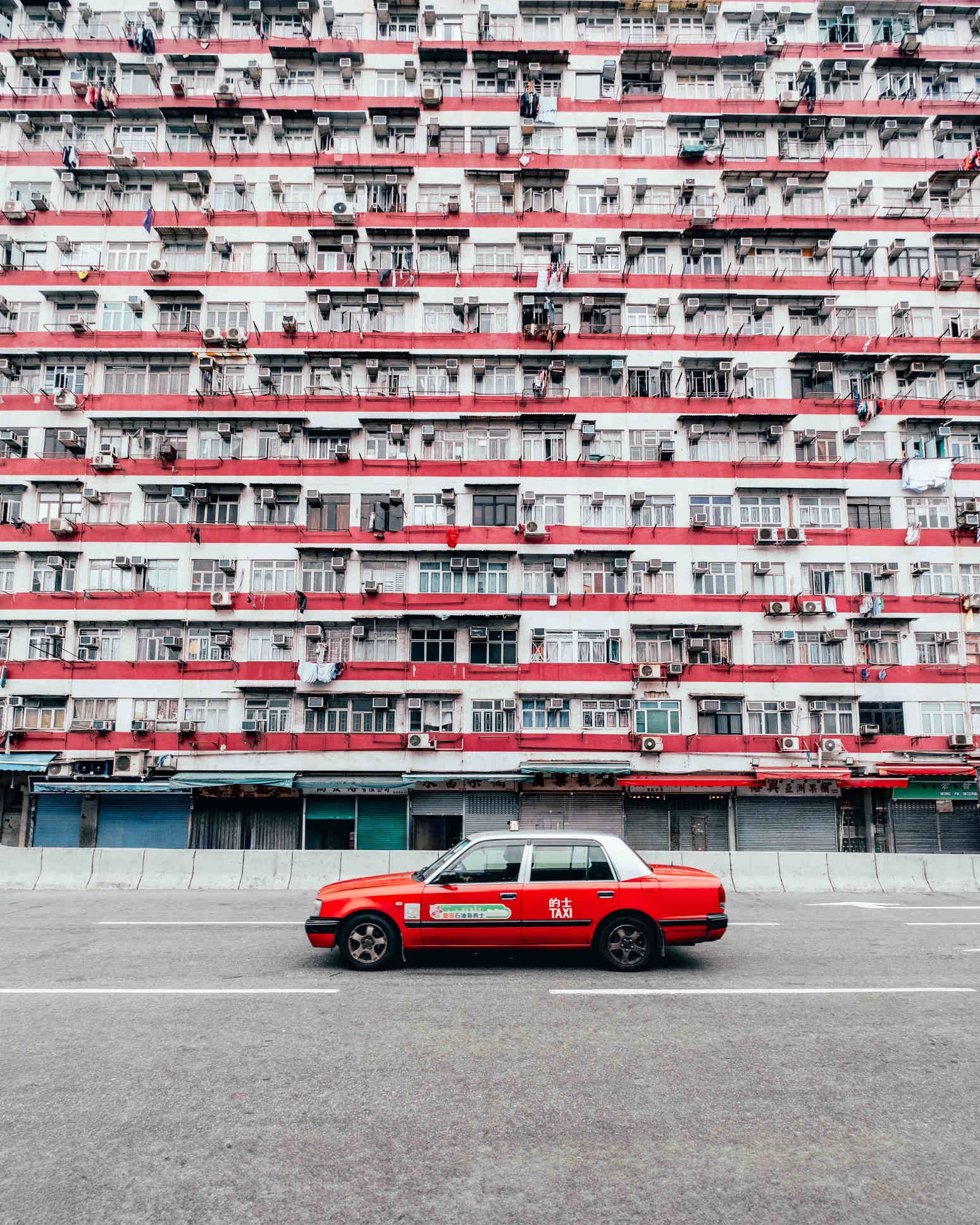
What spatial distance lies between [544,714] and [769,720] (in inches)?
308

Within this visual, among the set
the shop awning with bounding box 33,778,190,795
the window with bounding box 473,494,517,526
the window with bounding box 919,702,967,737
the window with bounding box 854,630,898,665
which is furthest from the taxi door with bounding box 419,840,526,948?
the window with bounding box 919,702,967,737

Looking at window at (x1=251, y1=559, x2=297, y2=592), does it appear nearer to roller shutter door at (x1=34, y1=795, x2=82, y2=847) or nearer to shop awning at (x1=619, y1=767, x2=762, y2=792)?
roller shutter door at (x1=34, y1=795, x2=82, y2=847)

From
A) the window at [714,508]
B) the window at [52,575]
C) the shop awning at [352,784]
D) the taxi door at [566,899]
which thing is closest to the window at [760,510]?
the window at [714,508]

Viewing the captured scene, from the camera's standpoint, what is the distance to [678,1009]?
26.4 ft

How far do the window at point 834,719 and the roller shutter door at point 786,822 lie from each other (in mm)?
2290

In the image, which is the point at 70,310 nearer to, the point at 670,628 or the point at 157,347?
→ the point at 157,347

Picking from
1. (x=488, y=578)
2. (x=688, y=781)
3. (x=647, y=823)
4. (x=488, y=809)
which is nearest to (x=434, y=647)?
(x=488, y=578)

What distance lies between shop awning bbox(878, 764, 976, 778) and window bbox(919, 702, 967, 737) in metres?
1.21

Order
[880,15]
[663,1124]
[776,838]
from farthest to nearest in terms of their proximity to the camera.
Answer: [880,15] < [776,838] < [663,1124]

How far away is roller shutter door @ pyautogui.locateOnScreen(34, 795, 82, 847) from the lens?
92.4 feet

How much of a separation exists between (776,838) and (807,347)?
18.0 metres

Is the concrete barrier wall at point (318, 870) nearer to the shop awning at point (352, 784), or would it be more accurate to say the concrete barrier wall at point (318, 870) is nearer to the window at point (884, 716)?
the shop awning at point (352, 784)

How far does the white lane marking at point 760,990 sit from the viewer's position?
8648mm

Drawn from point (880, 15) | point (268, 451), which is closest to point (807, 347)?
point (880, 15)
